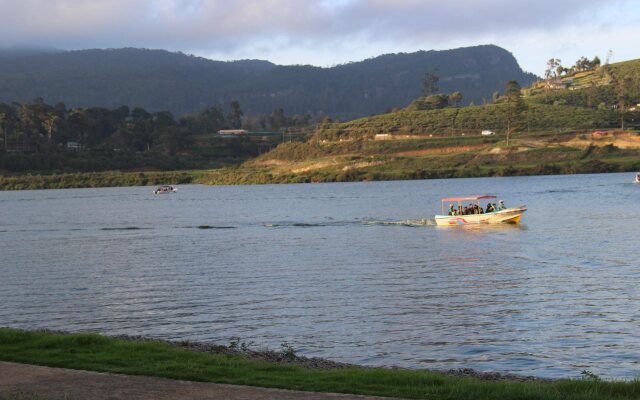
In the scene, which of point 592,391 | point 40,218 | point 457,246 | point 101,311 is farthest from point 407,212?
point 592,391

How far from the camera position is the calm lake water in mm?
24188

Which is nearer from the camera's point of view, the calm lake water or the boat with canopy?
the calm lake water

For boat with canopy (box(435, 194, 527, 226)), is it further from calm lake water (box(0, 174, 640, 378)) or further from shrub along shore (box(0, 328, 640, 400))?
shrub along shore (box(0, 328, 640, 400))

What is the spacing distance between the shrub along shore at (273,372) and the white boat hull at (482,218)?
5055 centimetres

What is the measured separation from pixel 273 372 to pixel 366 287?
19671 mm

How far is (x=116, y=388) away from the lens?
15.2 metres

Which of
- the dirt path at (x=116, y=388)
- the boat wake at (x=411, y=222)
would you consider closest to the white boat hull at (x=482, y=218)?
the boat wake at (x=411, y=222)

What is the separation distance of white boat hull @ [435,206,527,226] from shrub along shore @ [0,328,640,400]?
50550 mm

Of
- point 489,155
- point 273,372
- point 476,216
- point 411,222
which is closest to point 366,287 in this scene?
point 273,372

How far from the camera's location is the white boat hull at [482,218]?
69.0 metres

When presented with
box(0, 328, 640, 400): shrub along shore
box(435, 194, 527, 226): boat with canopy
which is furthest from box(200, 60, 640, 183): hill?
box(0, 328, 640, 400): shrub along shore

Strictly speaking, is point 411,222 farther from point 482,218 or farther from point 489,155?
point 489,155

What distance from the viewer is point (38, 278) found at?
43.8m

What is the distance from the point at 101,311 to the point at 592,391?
2230 cm
